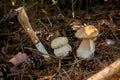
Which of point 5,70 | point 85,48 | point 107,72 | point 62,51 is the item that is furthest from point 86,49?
point 5,70

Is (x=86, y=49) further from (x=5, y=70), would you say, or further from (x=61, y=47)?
(x=5, y=70)

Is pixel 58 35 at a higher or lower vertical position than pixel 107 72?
higher

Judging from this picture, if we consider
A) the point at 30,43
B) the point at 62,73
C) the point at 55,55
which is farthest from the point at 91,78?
the point at 30,43

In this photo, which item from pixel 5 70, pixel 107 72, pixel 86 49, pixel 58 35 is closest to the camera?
pixel 107 72

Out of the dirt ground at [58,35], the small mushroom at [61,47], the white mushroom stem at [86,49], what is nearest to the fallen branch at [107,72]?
the dirt ground at [58,35]

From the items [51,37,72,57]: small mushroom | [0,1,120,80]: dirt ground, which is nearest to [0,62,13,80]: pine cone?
[0,1,120,80]: dirt ground

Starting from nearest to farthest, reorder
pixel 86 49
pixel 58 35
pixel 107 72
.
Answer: pixel 107 72 < pixel 86 49 < pixel 58 35
